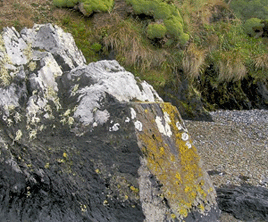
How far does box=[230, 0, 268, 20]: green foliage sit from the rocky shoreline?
596 centimetres

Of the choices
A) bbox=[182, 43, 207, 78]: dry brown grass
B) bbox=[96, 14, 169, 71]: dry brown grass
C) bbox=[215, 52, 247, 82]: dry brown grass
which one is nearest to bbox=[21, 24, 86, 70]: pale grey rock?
bbox=[96, 14, 169, 71]: dry brown grass

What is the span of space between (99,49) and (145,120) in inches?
231

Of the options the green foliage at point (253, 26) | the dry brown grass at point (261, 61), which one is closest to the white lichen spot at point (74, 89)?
the dry brown grass at point (261, 61)

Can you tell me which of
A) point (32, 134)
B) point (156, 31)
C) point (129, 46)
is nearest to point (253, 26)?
point (156, 31)

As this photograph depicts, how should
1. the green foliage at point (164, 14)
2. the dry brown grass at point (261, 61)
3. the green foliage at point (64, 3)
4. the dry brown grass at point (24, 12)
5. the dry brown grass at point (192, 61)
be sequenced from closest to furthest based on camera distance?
the dry brown grass at point (24, 12) < the green foliage at point (64, 3) < the green foliage at point (164, 14) < the dry brown grass at point (192, 61) < the dry brown grass at point (261, 61)

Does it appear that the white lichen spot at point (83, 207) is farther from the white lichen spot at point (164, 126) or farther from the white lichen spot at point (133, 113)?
the white lichen spot at point (164, 126)

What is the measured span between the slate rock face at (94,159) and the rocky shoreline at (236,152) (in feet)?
4.34

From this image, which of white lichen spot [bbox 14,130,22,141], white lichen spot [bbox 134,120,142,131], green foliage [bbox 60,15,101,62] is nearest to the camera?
white lichen spot [bbox 134,120,142,131]

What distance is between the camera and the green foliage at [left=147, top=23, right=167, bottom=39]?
1066 centimetres

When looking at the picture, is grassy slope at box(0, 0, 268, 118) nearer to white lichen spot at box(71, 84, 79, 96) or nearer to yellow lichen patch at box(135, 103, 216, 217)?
white lichen spot at box(71, 84, 79, 96)

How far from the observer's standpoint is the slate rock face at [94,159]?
4527 millimetres

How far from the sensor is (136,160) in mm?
4566

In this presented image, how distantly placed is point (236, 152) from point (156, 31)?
5115 mm

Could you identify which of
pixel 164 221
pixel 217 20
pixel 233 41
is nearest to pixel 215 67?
pixel 233 41
